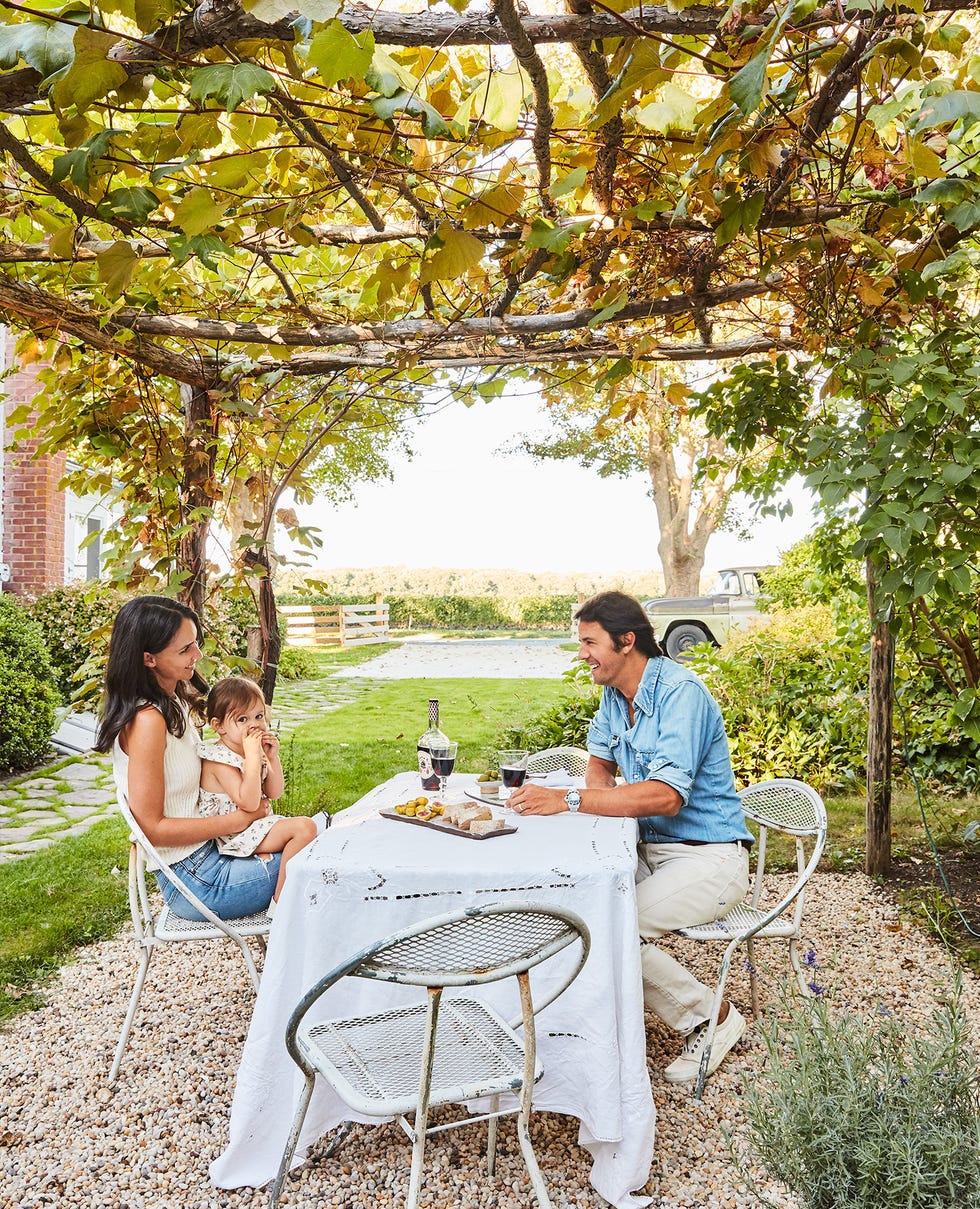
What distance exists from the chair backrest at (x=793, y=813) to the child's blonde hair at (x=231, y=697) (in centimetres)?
169

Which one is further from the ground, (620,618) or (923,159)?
(923,159)

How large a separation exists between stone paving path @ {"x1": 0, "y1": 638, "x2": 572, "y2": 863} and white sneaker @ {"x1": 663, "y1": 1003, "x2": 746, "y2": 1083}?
382 cm

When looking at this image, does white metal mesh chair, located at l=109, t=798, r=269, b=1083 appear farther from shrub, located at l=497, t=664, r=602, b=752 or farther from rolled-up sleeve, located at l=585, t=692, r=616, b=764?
shrub, located at l=497, t=664, r=602, b=752

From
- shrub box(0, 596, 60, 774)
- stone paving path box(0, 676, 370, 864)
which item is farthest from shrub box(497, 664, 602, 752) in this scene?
shrub box(0, 596, 60, 774)

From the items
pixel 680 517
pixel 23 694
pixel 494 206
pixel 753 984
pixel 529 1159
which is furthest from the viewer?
pixel 680 517

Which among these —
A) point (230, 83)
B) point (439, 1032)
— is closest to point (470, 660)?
point (439, 1032)

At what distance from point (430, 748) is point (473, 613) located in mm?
19147

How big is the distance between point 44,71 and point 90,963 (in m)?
3.37

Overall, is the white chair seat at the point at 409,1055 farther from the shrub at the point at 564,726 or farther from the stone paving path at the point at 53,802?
the shrub at the point at 564,726

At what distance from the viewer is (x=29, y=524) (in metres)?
9.80

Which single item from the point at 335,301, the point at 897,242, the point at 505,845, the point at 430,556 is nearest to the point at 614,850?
the point at 505,845

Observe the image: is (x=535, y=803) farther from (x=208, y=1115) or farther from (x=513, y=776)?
(x=208, y=1115)

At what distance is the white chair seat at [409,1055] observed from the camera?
1.79 meters

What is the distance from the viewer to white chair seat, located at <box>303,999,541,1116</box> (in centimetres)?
179
